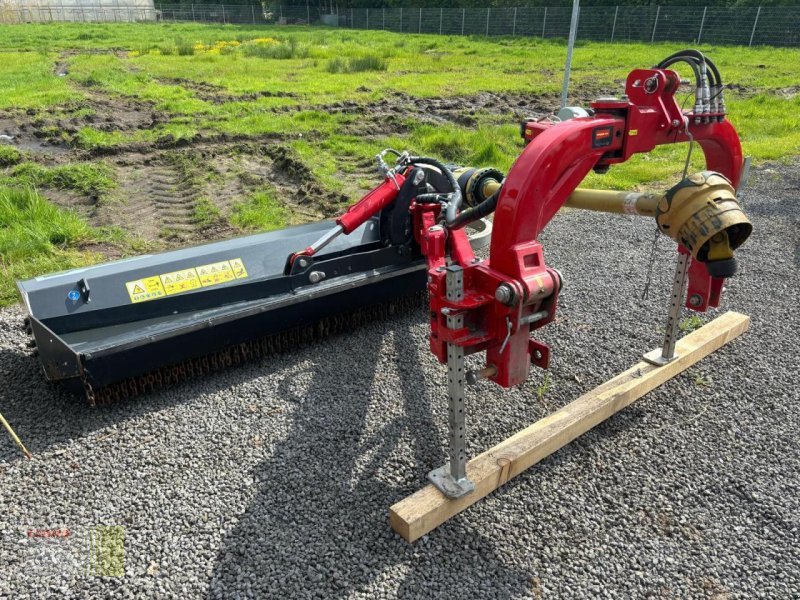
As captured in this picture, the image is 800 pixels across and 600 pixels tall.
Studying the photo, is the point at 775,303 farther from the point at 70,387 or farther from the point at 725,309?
the point at 70,387

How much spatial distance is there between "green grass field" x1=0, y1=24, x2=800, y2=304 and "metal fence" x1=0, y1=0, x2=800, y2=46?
4.78 metres

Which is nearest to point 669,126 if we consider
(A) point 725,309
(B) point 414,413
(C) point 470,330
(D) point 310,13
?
(C) point 470,330

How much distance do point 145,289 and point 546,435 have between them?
2336 mm

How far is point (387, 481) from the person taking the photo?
2.90m

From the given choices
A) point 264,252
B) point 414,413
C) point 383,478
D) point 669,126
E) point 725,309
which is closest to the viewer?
point 669,126

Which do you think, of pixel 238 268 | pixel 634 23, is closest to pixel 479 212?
pixel 238 268

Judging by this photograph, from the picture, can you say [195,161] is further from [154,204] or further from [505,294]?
[505,294]

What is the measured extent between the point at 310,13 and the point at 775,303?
49.3 m

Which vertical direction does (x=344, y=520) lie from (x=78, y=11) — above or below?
below

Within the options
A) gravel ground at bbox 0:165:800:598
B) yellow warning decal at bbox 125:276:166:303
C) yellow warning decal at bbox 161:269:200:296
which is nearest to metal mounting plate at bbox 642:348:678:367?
gravel ground at bbox 0:165:800:598

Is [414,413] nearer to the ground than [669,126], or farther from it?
nearer to the ground

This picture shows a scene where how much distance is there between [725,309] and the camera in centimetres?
459

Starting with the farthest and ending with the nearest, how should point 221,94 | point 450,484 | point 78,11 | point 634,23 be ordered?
point 78,11
point 634,23
point 221,94
point 450,484

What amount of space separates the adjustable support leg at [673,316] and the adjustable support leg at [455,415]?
158 centimetres
